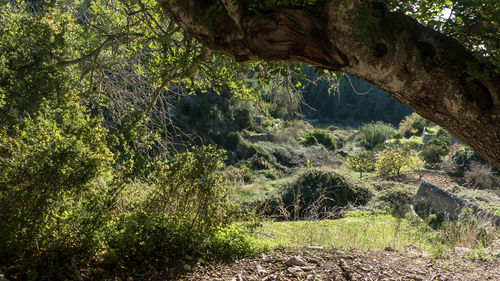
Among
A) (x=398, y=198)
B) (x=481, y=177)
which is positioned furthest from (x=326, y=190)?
(x=481, y=177)

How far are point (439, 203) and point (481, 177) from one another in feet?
18.2

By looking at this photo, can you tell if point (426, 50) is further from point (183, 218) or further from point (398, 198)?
point (398, 198)

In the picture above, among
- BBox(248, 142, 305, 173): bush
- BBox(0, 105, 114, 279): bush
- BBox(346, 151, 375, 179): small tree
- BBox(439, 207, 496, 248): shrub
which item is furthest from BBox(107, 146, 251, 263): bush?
BBox(346, 151, 375, 179): small tree

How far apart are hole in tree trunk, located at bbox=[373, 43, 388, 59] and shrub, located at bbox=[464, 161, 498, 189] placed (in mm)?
11807

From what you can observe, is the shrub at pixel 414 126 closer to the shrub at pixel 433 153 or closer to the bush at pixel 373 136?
the bush at pixel 373 136

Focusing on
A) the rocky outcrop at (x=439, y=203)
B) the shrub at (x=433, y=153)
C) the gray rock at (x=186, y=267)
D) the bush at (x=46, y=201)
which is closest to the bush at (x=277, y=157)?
the shrub at (x=433, y=153)

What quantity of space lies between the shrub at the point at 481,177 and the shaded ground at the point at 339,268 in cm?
882

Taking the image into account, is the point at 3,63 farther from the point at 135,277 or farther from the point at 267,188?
the point at 267,188

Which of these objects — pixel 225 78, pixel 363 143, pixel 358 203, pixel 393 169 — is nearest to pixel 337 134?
pixel 363 143

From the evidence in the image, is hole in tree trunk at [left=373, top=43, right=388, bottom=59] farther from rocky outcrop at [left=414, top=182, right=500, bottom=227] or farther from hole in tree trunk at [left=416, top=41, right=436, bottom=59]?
rocky outcrop at [left=414, top=182, right=500, bottom=227]

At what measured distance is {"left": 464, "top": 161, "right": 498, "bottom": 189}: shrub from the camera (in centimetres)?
1149

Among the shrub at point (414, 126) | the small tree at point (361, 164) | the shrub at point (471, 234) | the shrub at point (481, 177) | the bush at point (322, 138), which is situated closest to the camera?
the shrub at point (471, 234)

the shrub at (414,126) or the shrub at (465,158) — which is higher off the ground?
the shrub at (414,126)

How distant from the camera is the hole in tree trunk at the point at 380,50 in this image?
1.71m
